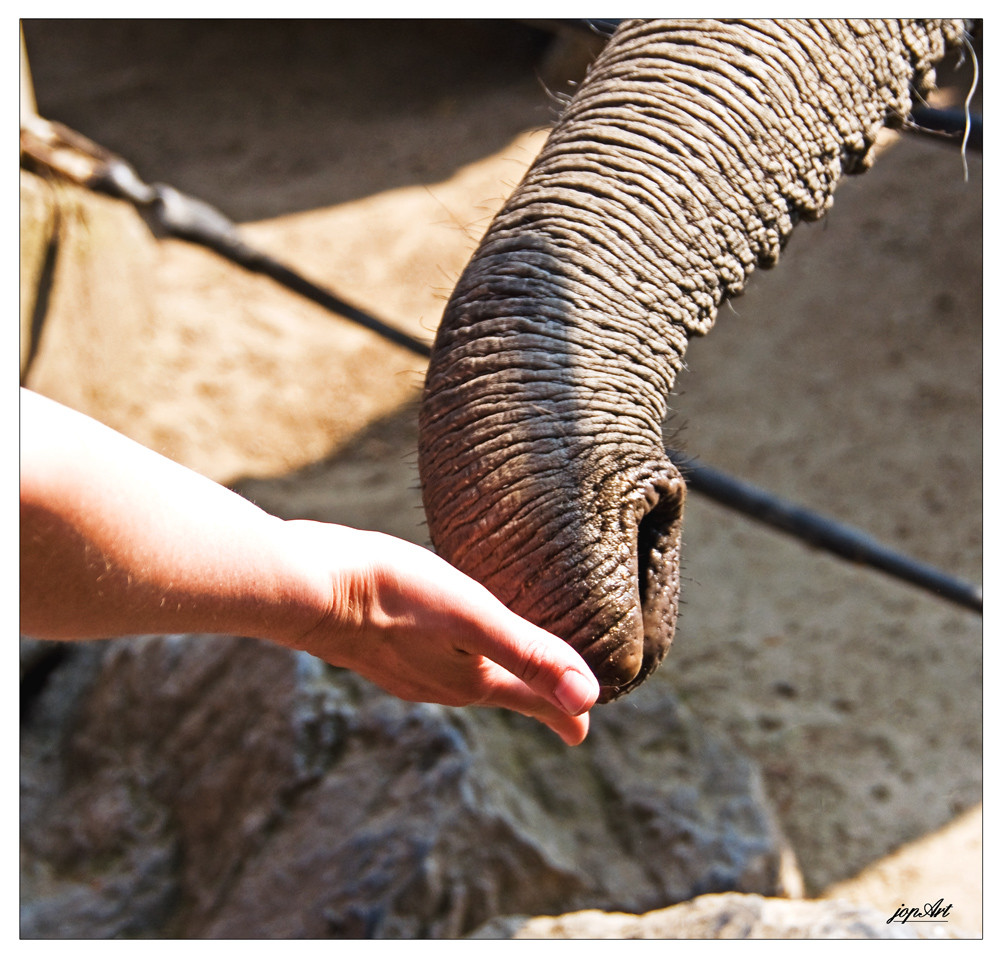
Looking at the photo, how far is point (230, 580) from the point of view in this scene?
0.91 metres

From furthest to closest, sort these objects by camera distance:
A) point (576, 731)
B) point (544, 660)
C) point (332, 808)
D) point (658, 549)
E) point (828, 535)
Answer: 1. point (828, 535)
2. point (332, 808)
3. point (576, 731)
4. point (658, 549)
5. point (544, 660)

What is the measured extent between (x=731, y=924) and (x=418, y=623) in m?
0.77

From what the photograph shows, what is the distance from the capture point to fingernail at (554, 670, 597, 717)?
94 centimetres

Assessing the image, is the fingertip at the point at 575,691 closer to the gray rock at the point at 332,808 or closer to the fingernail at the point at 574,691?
the fingernail at the point at 574,691

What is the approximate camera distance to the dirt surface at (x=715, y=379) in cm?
254

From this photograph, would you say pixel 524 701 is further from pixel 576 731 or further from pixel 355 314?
pixel 355 314

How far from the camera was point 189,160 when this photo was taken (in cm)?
569

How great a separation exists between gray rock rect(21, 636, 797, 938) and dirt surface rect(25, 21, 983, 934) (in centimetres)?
47

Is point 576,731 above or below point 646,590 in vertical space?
below

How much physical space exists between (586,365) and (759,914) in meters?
0.87

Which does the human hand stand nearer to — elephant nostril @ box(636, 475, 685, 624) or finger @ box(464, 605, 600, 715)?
finger @ box(464, 605, 600, 715)

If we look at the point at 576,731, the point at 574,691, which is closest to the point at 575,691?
the point at 574,691

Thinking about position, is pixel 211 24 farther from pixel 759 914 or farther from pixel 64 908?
pixel 759 914
